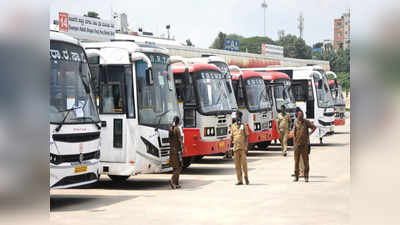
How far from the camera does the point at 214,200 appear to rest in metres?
12.3

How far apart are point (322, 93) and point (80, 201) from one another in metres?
17.2

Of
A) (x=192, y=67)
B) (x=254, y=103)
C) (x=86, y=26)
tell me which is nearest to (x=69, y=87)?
(x=192, y=67)

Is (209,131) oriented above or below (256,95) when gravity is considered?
below

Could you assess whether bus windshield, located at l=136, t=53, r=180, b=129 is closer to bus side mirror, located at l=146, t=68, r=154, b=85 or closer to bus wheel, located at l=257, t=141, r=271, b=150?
bus side mirror, located at l=146, t=68, r=154, b=85

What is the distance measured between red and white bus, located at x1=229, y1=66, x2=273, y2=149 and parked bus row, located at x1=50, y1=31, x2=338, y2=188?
2.29 ft

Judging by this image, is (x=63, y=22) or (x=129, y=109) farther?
(x=63, y=22)

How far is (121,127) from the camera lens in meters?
13.7

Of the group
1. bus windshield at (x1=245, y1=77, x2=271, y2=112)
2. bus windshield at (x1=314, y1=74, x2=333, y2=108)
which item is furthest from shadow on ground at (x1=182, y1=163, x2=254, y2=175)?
bus windshield at (x1=314, y1=74, x2=333, y2=108)

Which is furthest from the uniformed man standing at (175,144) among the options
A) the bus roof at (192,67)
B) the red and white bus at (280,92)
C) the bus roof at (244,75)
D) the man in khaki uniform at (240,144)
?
the red and white bus at (280,92)

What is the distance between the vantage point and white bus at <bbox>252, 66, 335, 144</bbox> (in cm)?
2711

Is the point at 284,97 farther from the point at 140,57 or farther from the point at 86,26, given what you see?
the point at 86,26

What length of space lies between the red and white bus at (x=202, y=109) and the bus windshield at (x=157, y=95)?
8.60 ft
